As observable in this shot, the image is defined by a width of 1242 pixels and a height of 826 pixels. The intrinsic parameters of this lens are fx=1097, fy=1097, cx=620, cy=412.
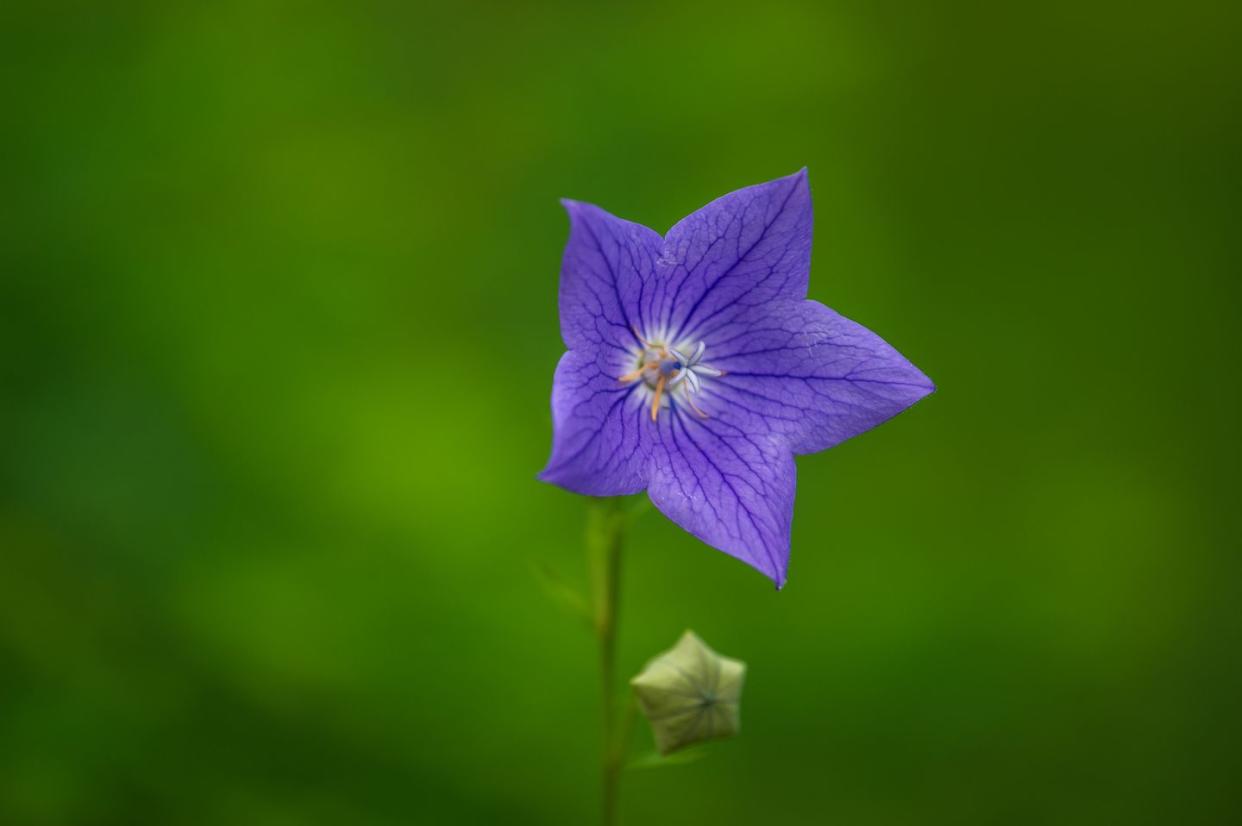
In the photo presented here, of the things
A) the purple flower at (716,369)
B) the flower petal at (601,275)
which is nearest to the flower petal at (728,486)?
the purple flower at (716,369)

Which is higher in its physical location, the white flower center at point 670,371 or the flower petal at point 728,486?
the white flower center at point 670,371

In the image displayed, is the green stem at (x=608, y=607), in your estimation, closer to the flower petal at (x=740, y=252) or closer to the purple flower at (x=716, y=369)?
the purple flower at (x=716, y=369)

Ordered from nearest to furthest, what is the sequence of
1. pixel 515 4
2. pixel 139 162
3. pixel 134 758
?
pixel 134 758 → pixel 139 162 → pixel 515 4

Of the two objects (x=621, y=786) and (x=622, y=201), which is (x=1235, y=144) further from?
(x=621, y=786)

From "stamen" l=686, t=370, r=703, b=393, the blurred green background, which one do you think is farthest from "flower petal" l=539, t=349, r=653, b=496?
the blurred green background

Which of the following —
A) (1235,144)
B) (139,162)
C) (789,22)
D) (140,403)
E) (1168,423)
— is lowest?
(140,403)

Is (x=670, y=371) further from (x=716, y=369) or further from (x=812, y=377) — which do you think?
(x=812, y=377)

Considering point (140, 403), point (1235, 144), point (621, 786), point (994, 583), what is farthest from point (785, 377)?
point (1235, 144)
